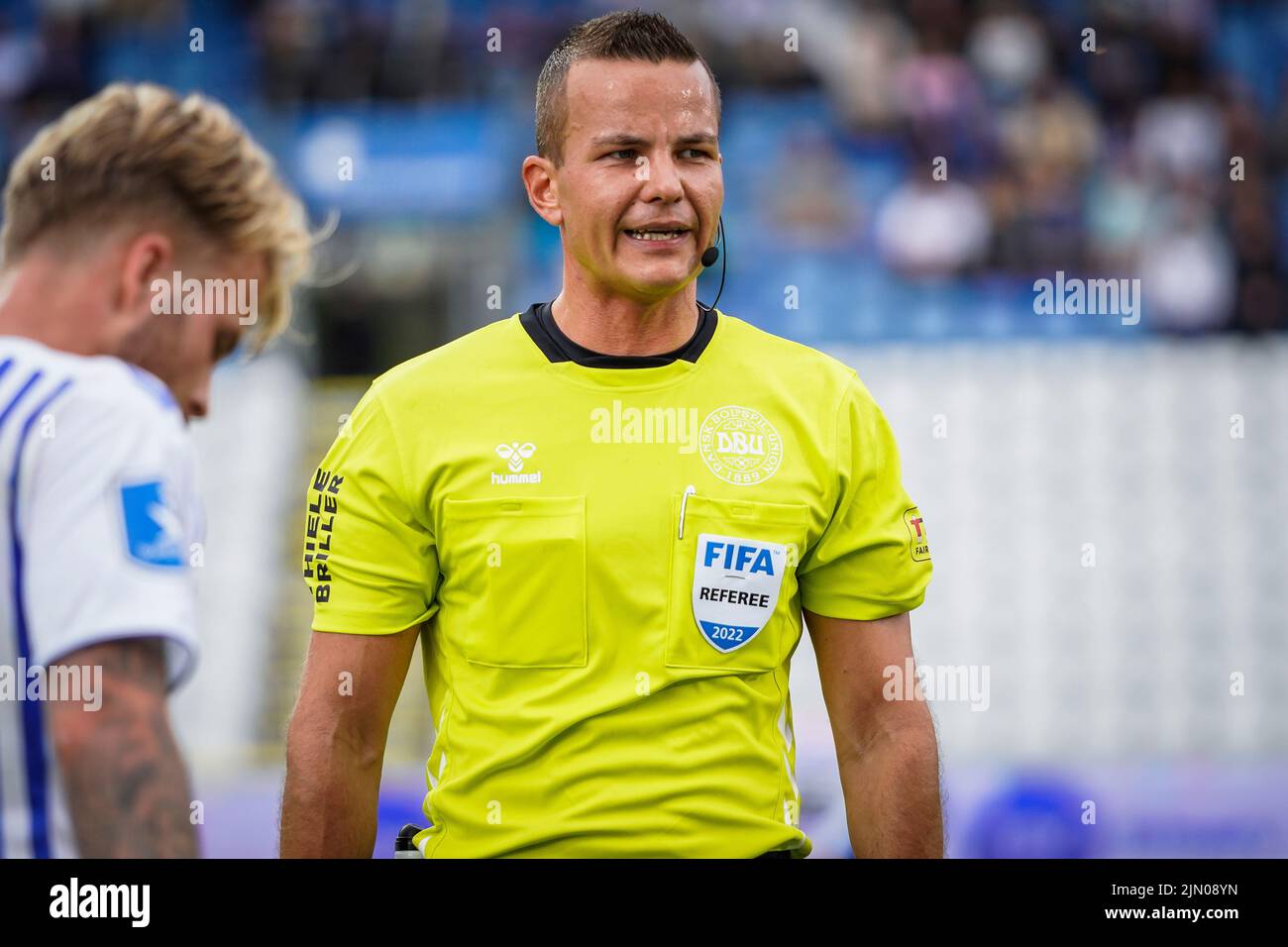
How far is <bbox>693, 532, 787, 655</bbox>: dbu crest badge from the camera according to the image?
2.46m

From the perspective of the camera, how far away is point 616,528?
2.47m

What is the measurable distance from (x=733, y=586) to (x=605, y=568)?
20cm

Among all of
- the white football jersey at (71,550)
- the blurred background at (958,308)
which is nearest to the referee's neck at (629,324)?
the white football jersey at (71,550)

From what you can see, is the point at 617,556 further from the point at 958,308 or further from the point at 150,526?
the point at 958,308

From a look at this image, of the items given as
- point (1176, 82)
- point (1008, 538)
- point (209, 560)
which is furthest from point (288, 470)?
point (1176, 82)

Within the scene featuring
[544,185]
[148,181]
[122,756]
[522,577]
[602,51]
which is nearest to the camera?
[122,756]

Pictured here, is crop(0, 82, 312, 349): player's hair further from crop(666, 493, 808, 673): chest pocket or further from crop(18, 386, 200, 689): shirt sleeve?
crop(666, 493, 808, 673): chest pocket

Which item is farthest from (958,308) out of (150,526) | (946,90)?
(150,526)

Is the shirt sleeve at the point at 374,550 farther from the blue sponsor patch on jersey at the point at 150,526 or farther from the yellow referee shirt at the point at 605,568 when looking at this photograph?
the blue sponsor patch on jersey at the point at 150,526

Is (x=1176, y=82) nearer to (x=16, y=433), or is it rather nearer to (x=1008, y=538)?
(x=1008, y=538)

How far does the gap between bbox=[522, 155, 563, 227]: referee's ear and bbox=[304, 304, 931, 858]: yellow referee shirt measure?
22 centimetres

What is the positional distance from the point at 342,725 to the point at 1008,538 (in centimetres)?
560

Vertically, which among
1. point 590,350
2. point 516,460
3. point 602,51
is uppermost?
point 602,51

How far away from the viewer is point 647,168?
253cm
